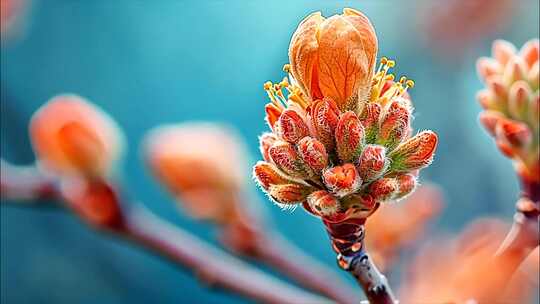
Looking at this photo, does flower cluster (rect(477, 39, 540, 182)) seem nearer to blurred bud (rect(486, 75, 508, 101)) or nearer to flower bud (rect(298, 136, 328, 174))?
blurred bud (rect(486, 75, 508, 101))

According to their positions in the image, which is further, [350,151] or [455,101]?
[455,101]

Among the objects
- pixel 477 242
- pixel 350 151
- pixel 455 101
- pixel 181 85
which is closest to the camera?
pixel 350 151

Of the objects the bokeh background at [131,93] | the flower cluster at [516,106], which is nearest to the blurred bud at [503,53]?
the flower cluster at [516,106]

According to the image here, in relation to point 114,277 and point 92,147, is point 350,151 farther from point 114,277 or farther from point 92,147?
point 114,277

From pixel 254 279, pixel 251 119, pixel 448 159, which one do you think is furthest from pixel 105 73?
pixel 254 279

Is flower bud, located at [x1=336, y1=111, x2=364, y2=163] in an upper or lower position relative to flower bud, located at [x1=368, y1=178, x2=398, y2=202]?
upper

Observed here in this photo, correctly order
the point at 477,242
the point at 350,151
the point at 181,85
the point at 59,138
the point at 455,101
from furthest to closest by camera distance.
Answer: the point at 181,85
the point at 455,101
the point at 59,138
the point at 477,242
the point at 350,151

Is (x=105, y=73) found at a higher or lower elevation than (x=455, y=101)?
higher

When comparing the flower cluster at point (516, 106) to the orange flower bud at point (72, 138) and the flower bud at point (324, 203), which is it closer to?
the flower bud at point (324, 203)

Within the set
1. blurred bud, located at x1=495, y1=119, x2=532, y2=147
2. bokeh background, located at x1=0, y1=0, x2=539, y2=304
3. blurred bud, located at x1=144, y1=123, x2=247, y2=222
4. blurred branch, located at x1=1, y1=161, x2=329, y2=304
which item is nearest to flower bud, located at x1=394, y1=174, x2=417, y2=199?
blurred bud, located at x1=495, y1=119, x2=532, y2=147
